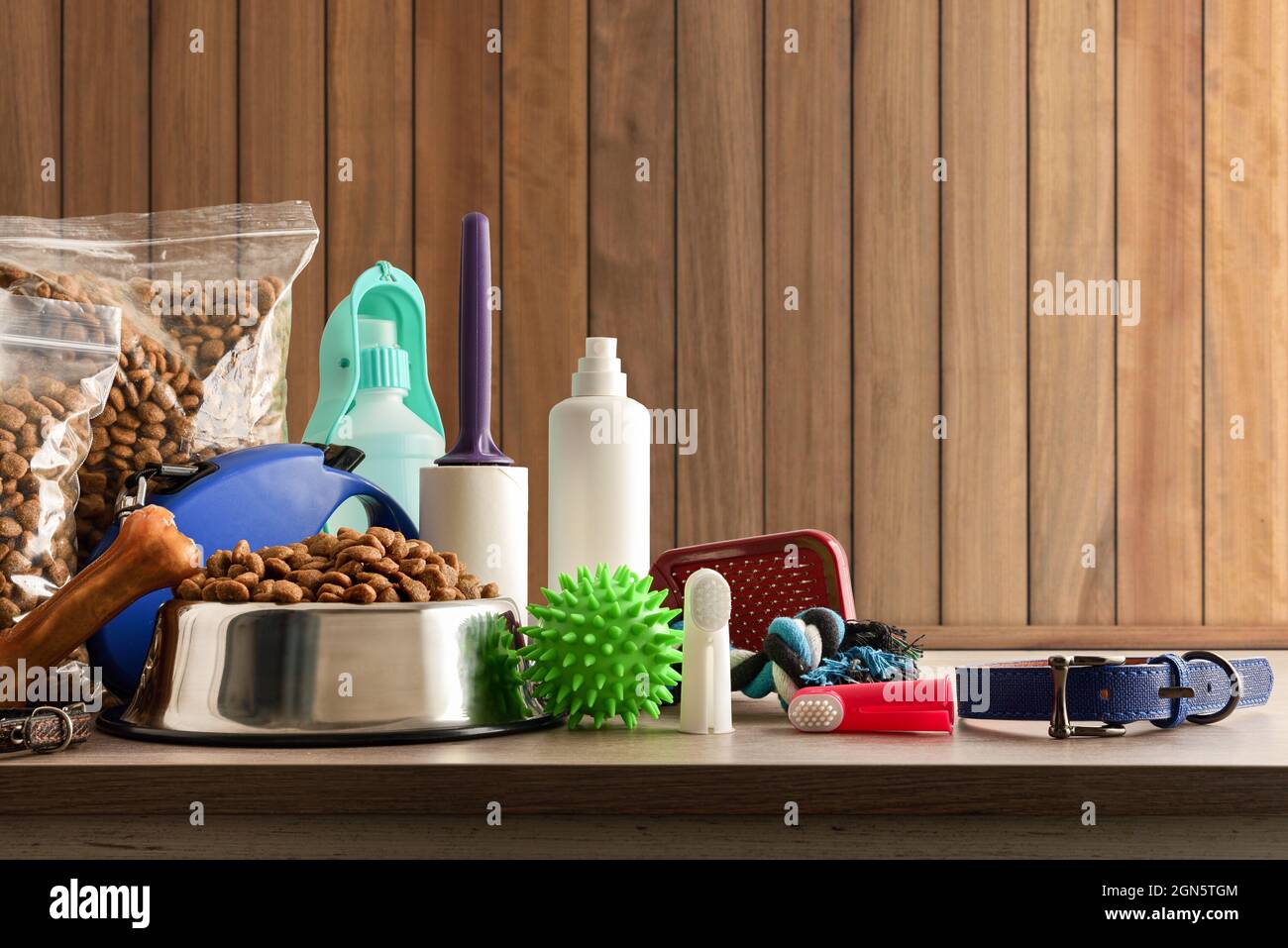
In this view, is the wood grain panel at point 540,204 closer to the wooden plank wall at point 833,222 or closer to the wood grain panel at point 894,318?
the wooden plank wall at point 833,222

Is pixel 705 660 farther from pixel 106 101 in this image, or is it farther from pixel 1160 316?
pixel 106 101

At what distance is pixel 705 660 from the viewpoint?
0.57m

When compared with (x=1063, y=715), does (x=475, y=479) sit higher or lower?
higher

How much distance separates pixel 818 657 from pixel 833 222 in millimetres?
1060

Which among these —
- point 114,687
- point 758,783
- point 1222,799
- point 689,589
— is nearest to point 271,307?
point 114,687

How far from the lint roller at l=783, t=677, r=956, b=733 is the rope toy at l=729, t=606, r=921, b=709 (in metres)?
0.04

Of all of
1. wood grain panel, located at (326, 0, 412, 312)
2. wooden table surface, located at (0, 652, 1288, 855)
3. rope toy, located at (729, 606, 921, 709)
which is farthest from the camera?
wood grain panel, located at (326, 0, 412, 312)

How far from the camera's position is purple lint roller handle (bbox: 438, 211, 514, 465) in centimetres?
67

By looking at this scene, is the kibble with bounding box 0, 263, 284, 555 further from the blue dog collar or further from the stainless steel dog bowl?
the blue dog collar

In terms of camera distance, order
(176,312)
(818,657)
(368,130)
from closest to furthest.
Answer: (818,657)
(176,312)
(368,130)

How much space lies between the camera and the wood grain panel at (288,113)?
1562 millimetres

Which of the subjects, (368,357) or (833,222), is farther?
(833,222)

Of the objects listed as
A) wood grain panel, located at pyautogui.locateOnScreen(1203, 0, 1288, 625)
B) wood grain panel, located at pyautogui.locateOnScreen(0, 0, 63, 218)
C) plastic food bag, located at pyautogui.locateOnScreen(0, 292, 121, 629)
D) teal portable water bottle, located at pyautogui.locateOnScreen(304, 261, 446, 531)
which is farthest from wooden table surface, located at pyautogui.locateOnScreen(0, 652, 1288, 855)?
wood grain panel, located at pyautogui.locateOnScreen(0, 0, 63, 218)

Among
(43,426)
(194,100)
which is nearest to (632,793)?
(43,426)
